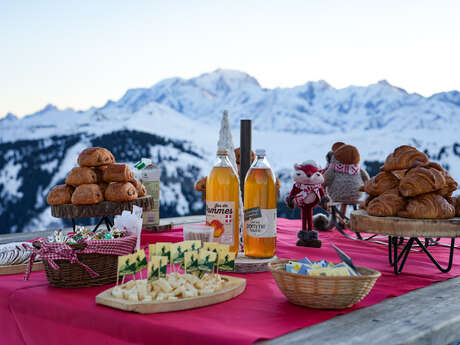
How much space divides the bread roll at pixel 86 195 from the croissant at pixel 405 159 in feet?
3.86

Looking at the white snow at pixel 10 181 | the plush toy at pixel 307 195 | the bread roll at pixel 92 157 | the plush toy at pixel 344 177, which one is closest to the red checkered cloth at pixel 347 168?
the plush toy at pixel 344 177

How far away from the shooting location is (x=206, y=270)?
1087 millimetres

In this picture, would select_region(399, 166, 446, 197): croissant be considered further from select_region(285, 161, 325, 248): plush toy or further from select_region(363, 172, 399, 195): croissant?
select_region(285, 161, 325, 248): plush toy

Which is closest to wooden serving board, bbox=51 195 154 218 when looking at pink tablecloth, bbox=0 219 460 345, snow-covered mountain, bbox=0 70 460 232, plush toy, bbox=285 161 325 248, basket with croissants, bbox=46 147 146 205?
basket with croissants, bbox=46 147 146 205

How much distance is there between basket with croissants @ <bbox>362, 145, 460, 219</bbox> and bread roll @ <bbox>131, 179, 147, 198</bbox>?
3.46 ft

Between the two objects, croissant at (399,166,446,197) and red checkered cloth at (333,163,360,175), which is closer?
croissant at (399,166,446,197)

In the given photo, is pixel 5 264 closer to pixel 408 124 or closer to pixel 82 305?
pixel 82 305

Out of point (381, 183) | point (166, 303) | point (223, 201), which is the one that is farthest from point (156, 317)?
point (381, 183)

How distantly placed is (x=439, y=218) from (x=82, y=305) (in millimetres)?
1085

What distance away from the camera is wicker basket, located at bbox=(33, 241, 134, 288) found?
3.91 ft

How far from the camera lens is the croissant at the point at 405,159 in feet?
5.32

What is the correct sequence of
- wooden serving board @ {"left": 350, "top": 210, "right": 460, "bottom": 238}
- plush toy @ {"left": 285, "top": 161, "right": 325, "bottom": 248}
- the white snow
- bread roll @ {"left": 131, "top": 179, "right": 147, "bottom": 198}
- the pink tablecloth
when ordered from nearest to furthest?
the pink tablecloth → wooden serving board @ {"left": 350, "top": 210, "right": 460, "bottom": 238} → plush toy @ {"left": 285, "top": 161, "right": 325, "bottom": 248} → bread roll @ {"left": 131, "top": 179, "right": 147, "bottom": 198} → the white snow

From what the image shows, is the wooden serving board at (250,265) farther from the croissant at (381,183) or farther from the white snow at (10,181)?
the white snow at (10,181)

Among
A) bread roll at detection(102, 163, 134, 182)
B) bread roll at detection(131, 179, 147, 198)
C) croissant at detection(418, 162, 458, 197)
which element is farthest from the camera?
bread roll at detection(131, 179, 147, 198)
